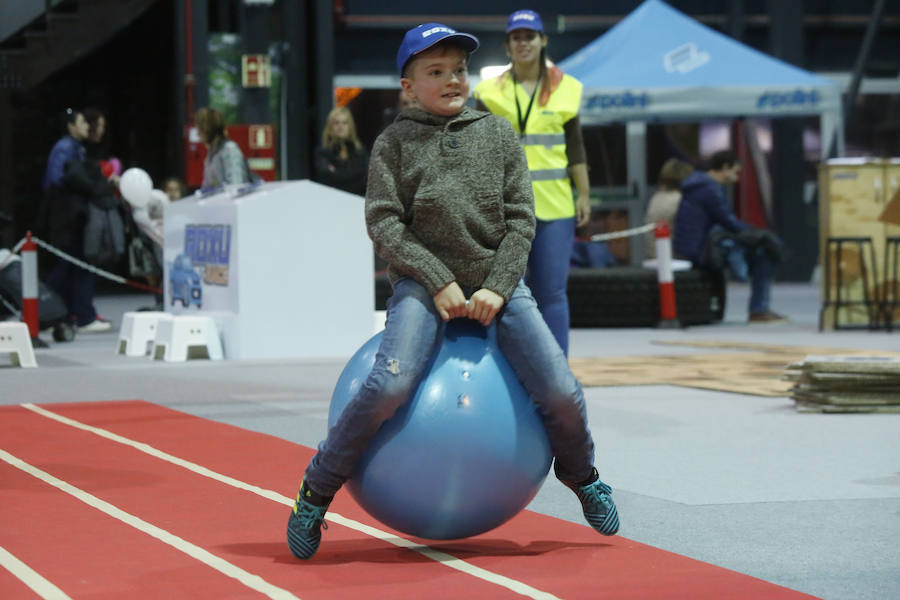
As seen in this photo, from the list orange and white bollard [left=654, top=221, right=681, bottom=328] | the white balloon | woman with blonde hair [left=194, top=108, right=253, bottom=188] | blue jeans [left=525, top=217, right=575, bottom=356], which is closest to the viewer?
blue jeans [left=525, top=217, right=575, bottom=356]

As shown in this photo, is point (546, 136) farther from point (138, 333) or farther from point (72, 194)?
point (72, 194)

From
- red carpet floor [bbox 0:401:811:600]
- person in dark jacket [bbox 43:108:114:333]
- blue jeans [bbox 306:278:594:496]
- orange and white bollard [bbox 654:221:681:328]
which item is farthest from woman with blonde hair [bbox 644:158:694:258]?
blue jeans [bbox 306:278:594:496]

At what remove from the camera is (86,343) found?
13461 millimetres

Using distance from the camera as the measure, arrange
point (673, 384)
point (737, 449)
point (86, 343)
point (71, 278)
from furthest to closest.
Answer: point (71, 278)
point (86, 343)
point (673, 384)
point (737, 449)

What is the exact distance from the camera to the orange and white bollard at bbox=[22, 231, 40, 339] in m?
12.4

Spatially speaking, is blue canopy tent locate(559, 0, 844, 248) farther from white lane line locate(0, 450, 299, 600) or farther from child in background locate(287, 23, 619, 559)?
child in background locate(287, 23, 619, 559)

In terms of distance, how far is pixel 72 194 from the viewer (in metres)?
14.2

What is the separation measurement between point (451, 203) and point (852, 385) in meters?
4.14

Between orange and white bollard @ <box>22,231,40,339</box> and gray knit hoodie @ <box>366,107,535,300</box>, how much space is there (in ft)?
27.7

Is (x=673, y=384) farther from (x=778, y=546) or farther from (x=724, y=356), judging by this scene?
(x=778, y=546)

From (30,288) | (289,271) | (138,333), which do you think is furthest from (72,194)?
(289,271)

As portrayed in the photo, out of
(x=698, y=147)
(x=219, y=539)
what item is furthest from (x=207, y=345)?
(x=698, y=147)

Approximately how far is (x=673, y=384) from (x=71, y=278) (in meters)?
7.06

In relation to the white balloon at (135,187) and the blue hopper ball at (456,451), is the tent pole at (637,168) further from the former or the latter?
the blue hopper ball at (456,451)
